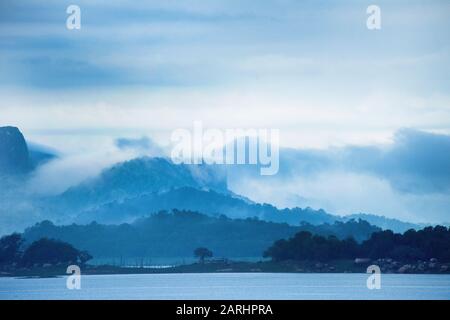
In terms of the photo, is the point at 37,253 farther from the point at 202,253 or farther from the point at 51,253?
the point at 202,253

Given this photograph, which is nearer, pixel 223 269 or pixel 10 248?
pixel 10 248

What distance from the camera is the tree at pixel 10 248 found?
17.4m

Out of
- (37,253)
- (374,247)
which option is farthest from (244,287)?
A: (37,253)

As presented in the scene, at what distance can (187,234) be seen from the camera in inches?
730

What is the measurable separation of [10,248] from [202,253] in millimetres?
2815

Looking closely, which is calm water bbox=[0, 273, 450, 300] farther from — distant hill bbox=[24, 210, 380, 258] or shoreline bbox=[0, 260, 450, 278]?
distant hill bbox=[24, 210, 380, 258]

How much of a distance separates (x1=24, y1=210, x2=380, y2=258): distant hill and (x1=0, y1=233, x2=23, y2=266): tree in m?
0.56

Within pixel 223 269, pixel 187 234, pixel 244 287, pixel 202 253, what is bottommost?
pixel 244 287

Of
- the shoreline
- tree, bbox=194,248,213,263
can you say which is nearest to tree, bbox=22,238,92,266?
Result: the shoreline

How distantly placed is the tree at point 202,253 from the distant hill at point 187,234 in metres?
0.07

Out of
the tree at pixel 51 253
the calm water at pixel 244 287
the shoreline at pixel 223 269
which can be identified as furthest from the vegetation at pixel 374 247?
the tree at pixel 51 253

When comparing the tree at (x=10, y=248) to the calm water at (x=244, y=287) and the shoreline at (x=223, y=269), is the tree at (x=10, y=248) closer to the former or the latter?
the shoreline at (x=223, y=269)
